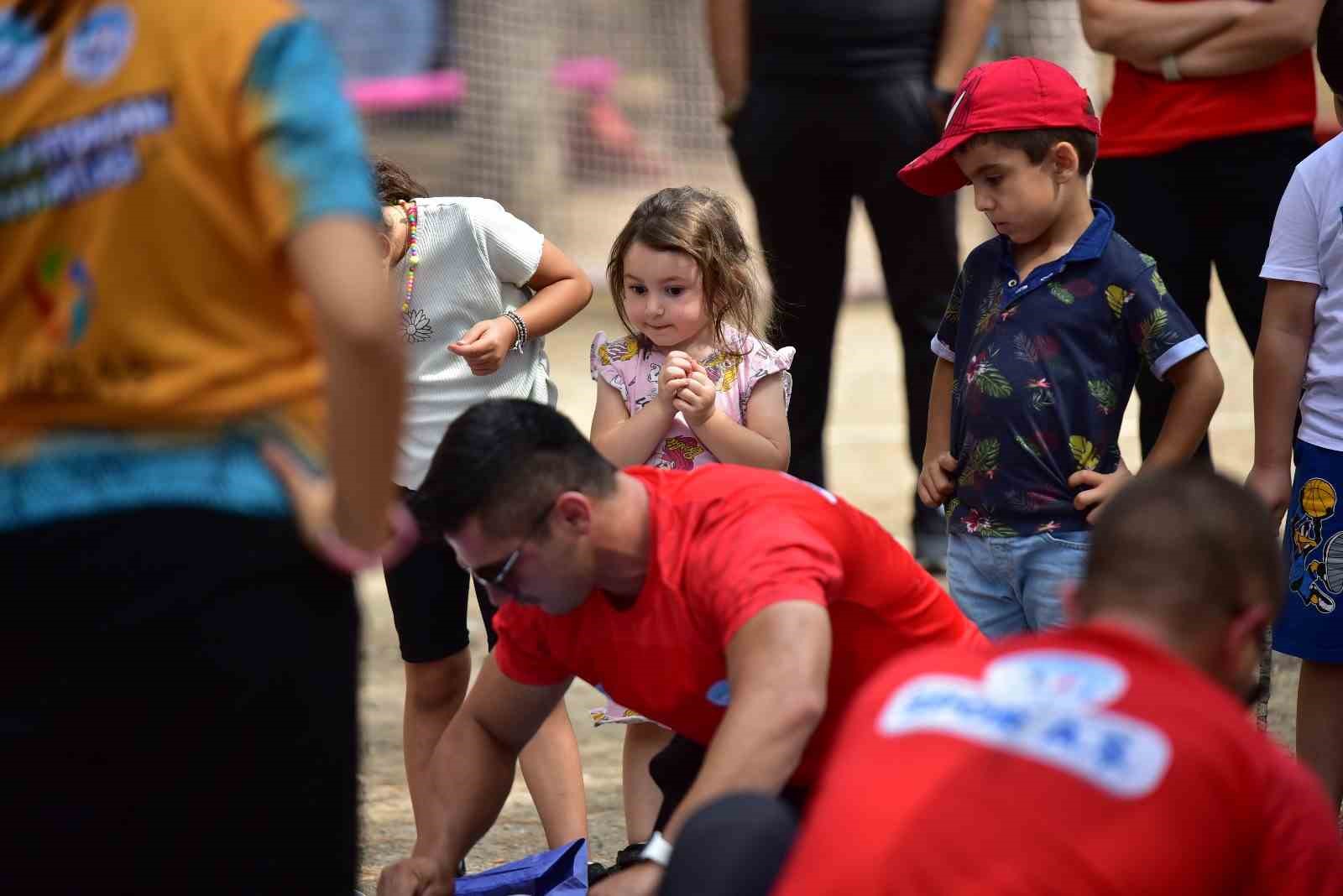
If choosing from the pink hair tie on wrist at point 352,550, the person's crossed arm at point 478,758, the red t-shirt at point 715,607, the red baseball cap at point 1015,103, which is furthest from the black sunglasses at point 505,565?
the red baseball cap at point 1015,103

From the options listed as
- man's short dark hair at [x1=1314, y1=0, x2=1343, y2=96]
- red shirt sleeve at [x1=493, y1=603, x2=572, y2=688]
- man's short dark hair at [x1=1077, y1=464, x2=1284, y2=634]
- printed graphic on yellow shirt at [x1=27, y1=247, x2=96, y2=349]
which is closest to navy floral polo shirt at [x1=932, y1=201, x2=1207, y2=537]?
man's short dark hair at [x1=1314, y1=0, x2=1343, y2=96]

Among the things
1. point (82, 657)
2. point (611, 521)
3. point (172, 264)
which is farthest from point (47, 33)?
point (611, 521)

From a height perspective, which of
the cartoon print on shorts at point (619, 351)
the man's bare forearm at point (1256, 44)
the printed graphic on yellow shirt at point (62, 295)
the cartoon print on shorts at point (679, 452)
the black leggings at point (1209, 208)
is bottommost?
the cartoon print on shorts at point (679, 452)

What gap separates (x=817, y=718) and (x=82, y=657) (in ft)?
2.97

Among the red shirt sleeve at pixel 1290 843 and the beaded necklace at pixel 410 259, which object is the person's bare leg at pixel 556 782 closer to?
the beaded necklace at pixel 410 259

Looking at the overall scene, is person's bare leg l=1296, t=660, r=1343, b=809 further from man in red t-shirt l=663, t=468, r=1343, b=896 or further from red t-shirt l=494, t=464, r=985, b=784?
man in red t-shirt l=663, t=468, r=1343, b=896

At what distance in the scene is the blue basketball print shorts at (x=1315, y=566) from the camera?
10.0ft

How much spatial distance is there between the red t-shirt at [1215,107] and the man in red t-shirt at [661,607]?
5.33 feet

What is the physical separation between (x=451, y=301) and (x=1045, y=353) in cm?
114

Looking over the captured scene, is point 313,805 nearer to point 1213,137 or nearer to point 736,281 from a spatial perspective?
point 736,281

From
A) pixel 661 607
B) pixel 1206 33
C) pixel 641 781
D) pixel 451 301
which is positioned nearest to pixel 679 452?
pixel 451 301

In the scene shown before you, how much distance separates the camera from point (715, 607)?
236cm

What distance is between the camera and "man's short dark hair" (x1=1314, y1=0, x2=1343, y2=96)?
308 centimetres

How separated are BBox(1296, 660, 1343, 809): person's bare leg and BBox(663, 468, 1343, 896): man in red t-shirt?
1.42 m
